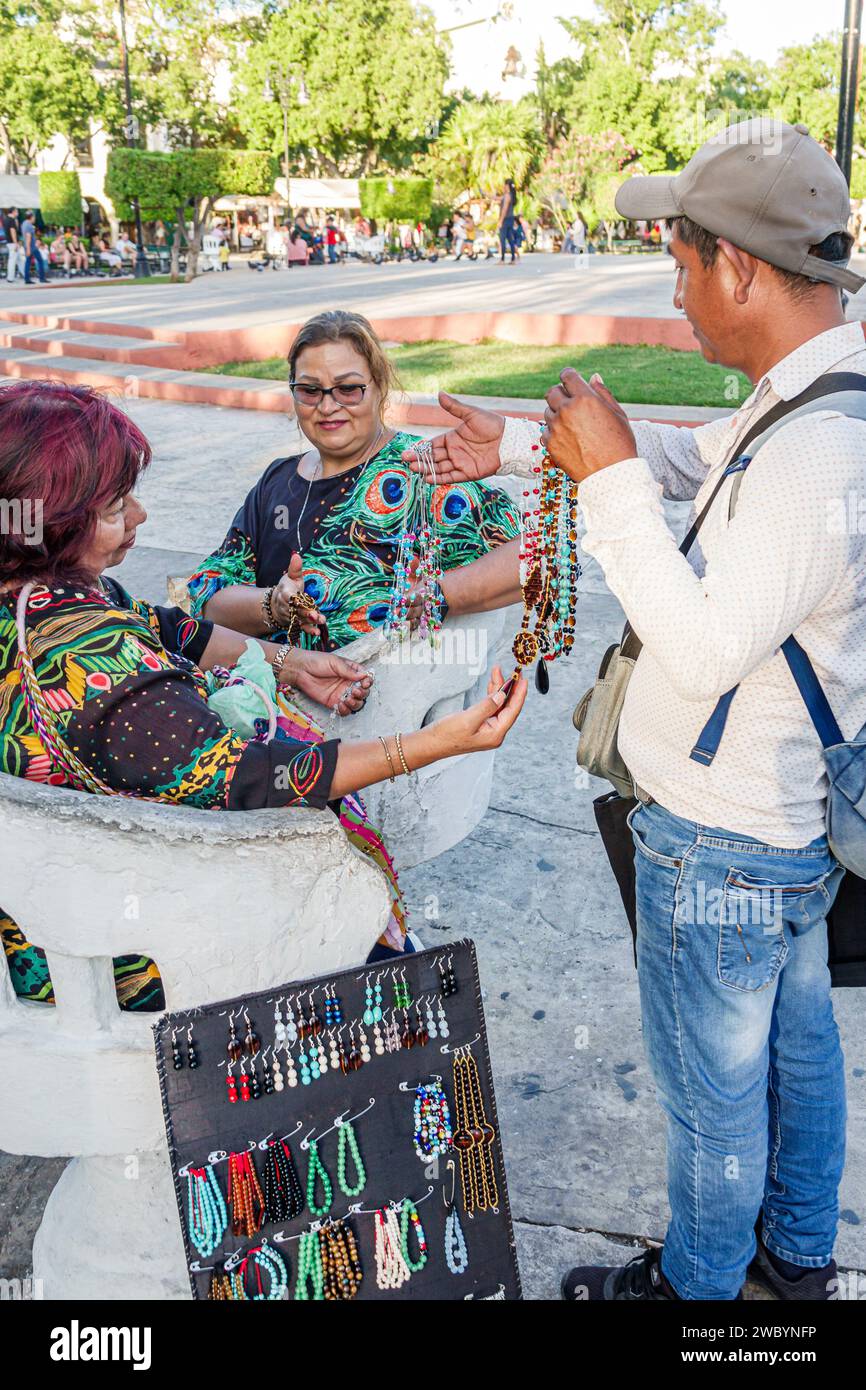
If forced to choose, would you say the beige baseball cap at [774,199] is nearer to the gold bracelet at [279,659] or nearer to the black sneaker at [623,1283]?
the gold bracelet at [279,659]

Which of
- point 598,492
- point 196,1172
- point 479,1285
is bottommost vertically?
point 479,1285

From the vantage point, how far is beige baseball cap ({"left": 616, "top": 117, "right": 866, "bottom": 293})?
1.55 m

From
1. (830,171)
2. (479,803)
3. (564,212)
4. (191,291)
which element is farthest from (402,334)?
(564,212)

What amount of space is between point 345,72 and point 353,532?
48561 millimetres

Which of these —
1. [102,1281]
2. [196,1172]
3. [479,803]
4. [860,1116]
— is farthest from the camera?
[479,803]

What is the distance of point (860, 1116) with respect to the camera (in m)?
2.66

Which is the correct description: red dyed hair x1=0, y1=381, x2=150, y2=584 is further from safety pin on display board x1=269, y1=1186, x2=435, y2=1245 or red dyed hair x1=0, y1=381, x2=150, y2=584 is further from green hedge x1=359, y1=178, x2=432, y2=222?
green hedge x1=359, y1=178, x2=432, y2=222

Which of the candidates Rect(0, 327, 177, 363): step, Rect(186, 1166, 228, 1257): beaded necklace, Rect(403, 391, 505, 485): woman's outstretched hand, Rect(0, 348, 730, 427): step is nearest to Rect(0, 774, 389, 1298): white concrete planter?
Rect(186, 1166, 228, 1257): beaded necklace

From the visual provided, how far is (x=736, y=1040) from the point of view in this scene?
1.81 m

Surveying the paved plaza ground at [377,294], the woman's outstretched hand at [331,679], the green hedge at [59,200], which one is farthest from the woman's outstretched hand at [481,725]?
the green hedge at [59,200]

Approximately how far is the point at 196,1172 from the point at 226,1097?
0.39ft

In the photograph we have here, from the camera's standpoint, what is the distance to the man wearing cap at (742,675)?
4.92 ft

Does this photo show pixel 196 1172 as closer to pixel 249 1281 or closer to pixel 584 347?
pixel 249 1281

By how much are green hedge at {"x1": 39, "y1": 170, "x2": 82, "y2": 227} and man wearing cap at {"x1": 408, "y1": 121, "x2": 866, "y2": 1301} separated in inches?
1591
